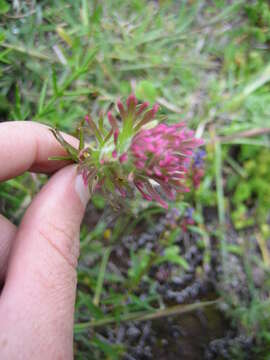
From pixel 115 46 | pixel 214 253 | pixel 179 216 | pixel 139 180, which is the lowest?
pixel 214 253

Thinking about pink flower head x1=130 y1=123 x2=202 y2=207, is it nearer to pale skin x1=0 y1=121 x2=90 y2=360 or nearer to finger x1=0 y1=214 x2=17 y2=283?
pale skin x1=0 y1=121 x2=90 y2=360

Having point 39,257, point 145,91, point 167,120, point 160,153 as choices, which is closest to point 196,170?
point 167,120

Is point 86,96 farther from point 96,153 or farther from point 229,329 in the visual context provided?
point 229,329

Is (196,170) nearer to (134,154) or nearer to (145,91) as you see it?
(145,91)

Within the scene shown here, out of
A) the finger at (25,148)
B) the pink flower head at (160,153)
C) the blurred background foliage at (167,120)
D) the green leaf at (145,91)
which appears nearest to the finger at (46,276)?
the finger at (25,148)

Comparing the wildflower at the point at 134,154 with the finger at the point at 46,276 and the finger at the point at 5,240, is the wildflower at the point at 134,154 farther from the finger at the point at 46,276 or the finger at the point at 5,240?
the finger at the point at 5,240

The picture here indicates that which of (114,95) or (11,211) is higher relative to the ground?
(114,95)

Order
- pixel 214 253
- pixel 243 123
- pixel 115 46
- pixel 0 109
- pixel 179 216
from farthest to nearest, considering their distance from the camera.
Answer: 1. pixel 243 123
2. pixel 214 253
3. pixel 115 46
4. pixel 179 216
5. pixel 0 109

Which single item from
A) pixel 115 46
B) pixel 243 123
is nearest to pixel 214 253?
pixel 243 123

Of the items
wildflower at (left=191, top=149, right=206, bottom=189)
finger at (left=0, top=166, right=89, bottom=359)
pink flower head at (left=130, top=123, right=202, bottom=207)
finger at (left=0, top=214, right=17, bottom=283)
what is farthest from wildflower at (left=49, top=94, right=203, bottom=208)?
wildflower at (left=191, top=149, right=206, bottom=189)
